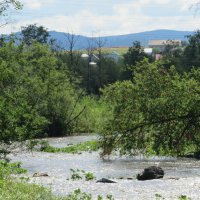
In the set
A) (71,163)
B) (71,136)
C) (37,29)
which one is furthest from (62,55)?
(71,163)

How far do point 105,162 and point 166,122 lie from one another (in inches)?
461

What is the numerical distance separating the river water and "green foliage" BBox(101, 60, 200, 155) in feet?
4.47

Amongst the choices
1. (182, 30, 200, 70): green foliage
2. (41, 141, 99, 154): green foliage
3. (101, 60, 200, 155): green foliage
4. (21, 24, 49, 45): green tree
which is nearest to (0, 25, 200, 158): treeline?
(101, 60, 200, 155): green foliage

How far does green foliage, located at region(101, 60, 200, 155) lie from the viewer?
1958 centimetres

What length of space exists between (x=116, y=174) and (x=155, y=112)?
718 cm

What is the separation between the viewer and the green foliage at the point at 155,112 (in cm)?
1958


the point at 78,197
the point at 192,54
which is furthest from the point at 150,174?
the point at 192,54

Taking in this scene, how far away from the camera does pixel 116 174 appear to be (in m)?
26.7

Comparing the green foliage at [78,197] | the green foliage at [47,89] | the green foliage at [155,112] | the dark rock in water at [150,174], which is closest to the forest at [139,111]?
the green foliage at [155,112]

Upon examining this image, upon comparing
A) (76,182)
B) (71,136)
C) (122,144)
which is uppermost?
(122,144)

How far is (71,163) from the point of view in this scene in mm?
31359

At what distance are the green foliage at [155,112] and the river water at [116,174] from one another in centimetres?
136

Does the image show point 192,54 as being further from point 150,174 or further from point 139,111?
point 139,111

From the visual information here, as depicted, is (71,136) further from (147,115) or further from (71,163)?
(147,115)
